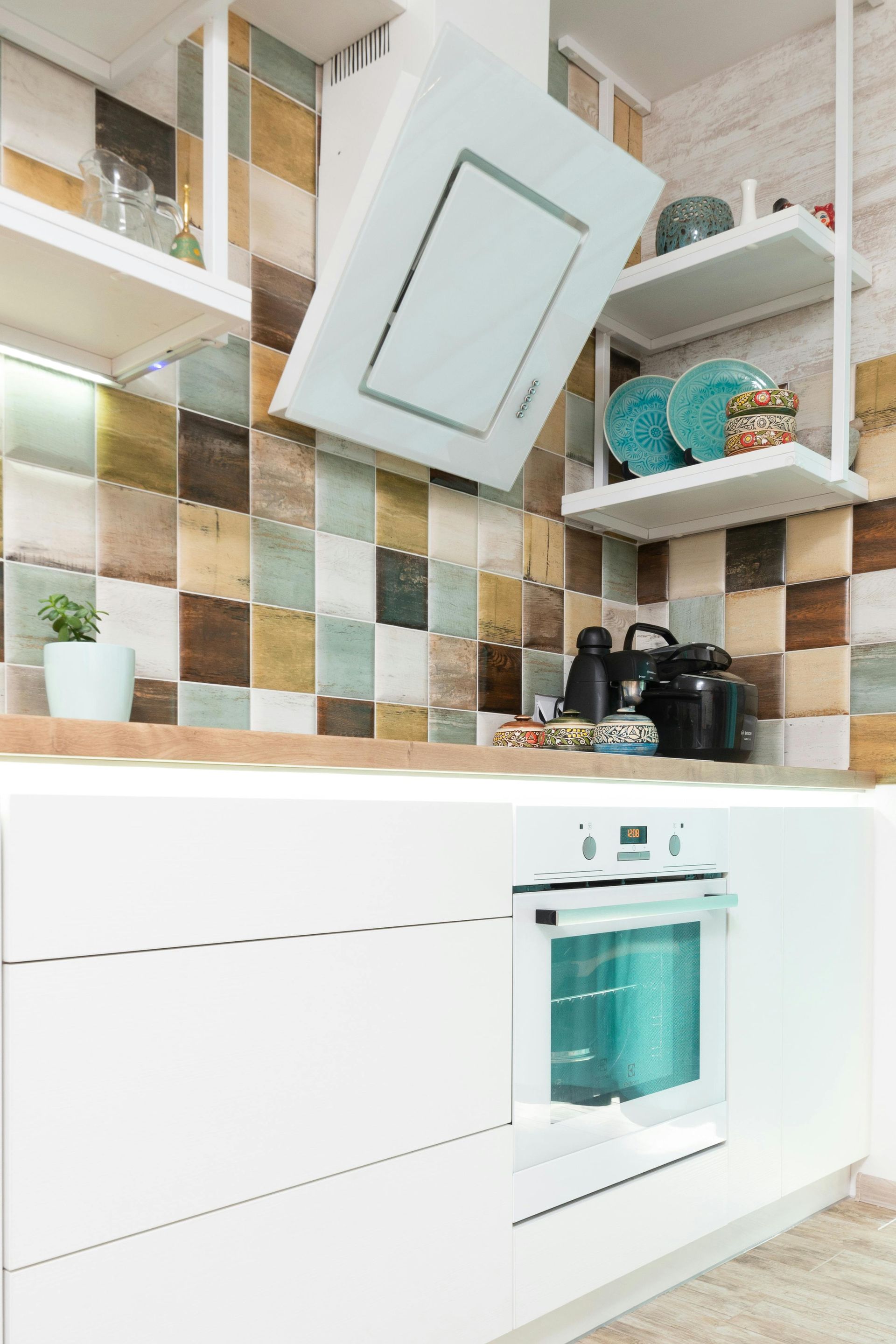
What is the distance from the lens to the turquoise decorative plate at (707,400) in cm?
244

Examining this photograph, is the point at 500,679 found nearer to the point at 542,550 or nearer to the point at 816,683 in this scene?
the point at 542,550

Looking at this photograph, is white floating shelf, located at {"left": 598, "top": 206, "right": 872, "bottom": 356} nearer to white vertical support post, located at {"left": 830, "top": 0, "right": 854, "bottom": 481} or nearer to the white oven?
white vertical support post, located at {"left": 830, "top": 0, "right": 854, "bottom": 481}

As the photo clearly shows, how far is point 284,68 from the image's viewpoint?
77.5 inches

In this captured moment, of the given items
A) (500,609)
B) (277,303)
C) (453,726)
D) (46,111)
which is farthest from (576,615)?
(46,111)

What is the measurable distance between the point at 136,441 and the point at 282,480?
0.97 feet

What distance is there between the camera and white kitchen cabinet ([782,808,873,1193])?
2023mm

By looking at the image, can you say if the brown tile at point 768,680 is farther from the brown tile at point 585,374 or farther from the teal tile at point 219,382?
the teal tile at point 219,382

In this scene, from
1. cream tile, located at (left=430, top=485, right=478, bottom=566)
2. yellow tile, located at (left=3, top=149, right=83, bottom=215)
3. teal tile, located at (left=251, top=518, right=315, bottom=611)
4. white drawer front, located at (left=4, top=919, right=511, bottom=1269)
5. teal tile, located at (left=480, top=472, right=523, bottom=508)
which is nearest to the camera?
white drawer front, located at (left=4, top=919, right=511, bottom=1269)

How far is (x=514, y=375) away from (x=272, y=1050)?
141 cm

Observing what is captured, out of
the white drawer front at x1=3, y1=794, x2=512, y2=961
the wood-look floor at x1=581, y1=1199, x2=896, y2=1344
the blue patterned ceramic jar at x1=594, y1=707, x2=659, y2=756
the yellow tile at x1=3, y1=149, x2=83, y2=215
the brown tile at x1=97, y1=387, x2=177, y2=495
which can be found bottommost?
the wood-look floor at x1=581, y1=1199, x2=896, y2=1344

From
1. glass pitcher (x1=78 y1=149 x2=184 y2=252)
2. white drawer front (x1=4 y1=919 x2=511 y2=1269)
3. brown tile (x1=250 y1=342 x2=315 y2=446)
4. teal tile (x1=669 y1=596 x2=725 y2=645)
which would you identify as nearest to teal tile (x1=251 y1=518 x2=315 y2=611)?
brown tile (x1=250 y1=342 x2=315 y2=446)

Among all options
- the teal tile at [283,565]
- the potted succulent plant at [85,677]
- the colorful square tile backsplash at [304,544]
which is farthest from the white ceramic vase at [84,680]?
the teal tile at [283,565]

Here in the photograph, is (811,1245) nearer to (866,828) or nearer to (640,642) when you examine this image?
(866,828)

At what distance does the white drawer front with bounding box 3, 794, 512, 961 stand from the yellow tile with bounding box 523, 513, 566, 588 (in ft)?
3.53
